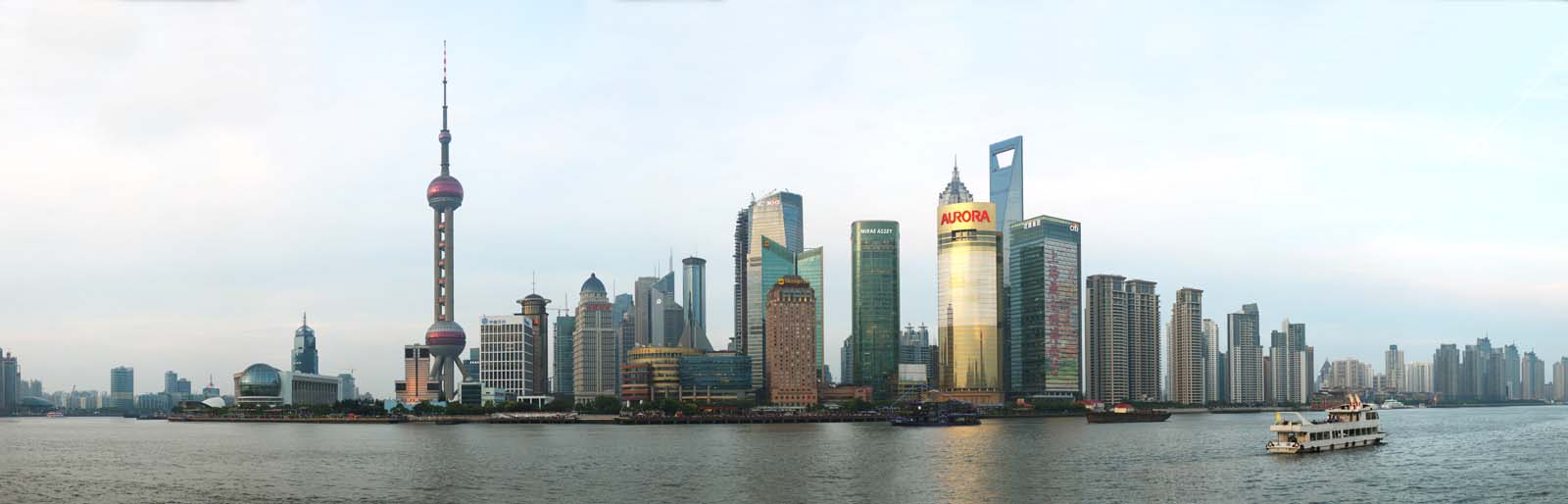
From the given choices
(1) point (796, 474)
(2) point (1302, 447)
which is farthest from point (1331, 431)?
(1) point (796, 474)

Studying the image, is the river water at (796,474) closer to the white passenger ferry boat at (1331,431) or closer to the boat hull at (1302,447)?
the boat hull at (1302,447)

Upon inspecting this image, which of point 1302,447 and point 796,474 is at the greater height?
point 1302,447

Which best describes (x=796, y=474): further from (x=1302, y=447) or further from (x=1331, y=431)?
(x=1331, y=431)

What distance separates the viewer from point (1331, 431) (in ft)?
513

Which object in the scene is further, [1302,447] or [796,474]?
[1302,447]

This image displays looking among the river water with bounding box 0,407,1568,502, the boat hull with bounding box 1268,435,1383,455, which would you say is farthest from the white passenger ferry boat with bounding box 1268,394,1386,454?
the river water with bounding box 0,407,1568,502

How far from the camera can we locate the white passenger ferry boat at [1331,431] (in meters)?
152

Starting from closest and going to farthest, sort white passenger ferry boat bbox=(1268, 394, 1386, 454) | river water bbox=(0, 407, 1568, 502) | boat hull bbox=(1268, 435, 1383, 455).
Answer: river water bbox=(0, 407, 1568, 502)
boat hull bbox=(1268, 435, 1383, 455)
white passenger ferry boat bbox=(1268, 394, 1386, 454)

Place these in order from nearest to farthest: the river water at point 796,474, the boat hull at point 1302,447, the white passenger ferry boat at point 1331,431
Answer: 1. the river water at point 796,474
2. the boat hull at point 1302,447
3. the white passenger ferry boat at point 1331,431

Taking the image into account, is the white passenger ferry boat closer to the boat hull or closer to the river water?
the boat hull

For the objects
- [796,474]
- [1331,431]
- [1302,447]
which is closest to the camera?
[796,474]

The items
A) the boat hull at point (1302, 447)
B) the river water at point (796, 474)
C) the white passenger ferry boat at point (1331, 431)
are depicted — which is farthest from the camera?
the white passenger ferry boat at point (1331, 431)

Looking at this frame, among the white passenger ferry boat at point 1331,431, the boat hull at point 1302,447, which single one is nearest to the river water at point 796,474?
the boat hull at point 1302,447

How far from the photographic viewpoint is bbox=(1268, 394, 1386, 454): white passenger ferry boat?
152 metres
